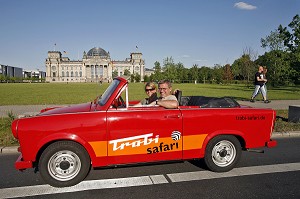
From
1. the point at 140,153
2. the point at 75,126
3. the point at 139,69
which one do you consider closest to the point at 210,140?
the point at 140,153

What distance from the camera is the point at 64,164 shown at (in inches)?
145

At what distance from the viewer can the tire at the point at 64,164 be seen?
11.8 feet

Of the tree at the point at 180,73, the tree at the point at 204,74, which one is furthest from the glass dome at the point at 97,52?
the tree at the point at 204,74

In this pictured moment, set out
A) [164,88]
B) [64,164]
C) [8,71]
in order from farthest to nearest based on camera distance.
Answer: [8,71] < [164,88] < [64,164]

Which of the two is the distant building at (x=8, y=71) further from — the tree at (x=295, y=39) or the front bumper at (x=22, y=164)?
the front bumper at (x=22, y=164)

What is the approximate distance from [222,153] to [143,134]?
5.32 ft

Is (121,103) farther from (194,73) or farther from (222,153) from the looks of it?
(194,73)

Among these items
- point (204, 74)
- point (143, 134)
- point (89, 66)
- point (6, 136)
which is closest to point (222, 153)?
point (143, 134)

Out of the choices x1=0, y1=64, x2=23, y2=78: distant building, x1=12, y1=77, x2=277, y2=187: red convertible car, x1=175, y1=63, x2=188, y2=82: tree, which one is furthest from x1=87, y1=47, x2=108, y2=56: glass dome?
x1=12, y1=77, x2=277, y2=187: red convertible car

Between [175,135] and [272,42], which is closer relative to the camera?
[175,135]

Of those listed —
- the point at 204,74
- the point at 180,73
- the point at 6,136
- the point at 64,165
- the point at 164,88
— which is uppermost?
the point at 180,73

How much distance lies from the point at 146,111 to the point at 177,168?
4.73 feet

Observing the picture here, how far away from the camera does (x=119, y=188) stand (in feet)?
12.0

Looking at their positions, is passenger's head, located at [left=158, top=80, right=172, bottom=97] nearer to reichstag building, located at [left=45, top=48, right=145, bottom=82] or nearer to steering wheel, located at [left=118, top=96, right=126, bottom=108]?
steering wheel, located at [left=118, top=96, right=126, bottom=108]
